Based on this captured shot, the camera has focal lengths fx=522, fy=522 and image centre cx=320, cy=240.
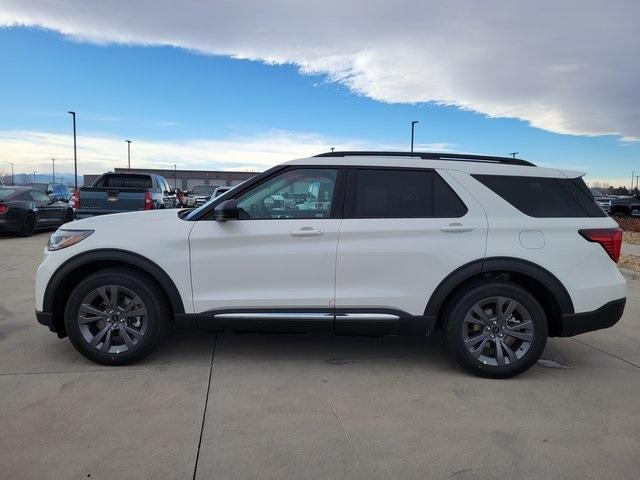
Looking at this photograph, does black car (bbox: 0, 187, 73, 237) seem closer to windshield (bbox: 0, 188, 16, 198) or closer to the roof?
windshield (bbox: 0, 188, 16, 198)

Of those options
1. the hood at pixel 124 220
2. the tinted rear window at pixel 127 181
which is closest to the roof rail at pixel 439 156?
the hood at pixel 124 220

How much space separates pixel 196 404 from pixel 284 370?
0.90 meters

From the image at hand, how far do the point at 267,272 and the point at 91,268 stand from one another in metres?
1.55

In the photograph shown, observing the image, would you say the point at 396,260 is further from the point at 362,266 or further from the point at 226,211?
the point at 226,211

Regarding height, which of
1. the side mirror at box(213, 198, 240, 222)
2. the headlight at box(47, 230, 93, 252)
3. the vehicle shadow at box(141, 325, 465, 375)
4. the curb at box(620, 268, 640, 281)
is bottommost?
the vehicle shadow at box(141, 325, 465, 375)

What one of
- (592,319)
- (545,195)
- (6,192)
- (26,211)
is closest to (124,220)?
(545,195)

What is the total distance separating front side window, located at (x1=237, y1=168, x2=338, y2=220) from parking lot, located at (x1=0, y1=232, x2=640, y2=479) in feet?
3.80

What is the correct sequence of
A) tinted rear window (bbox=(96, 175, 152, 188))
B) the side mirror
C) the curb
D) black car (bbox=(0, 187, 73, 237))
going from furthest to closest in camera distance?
black car (bbox=(0, 187, 73, 237)) → tinted rear window (bbox=(96, 175, 152, 188)) → the curb → the side mirror

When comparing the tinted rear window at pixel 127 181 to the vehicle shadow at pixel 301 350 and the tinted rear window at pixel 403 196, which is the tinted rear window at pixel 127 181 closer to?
the vehicle shadow at pixel 301 350

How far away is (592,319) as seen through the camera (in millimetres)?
4281

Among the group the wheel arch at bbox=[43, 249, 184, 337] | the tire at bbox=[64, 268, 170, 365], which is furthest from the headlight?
the tire at bbox=[64, 268, 170, 365]

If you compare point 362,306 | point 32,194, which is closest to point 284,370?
point 362,306

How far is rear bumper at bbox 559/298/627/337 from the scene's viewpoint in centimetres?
427

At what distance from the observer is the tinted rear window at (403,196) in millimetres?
4324
